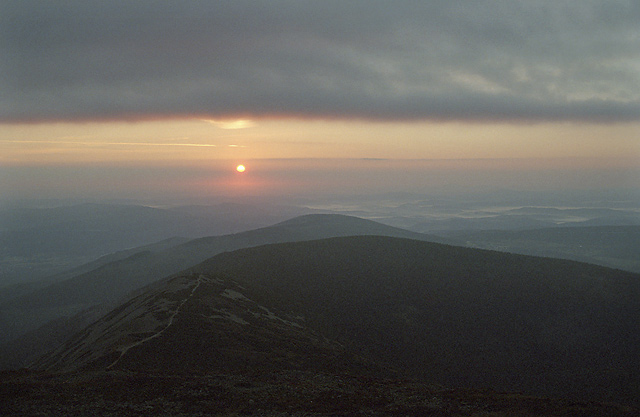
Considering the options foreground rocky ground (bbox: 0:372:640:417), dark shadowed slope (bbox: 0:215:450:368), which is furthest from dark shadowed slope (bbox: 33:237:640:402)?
dark shadowed slope (bbox: 0:215:450:368)

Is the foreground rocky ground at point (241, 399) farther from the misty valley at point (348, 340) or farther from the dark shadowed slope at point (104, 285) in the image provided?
the dark shadowed slope at point (104, 285)

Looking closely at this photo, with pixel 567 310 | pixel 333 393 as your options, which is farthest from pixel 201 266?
pixel 567 310

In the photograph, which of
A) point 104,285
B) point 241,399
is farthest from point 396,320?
point 104,285

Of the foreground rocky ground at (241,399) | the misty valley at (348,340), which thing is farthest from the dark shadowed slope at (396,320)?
the foreground rocky ground at (241,399)

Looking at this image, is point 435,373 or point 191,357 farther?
point 435,373

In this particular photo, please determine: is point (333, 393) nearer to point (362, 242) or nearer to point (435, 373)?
point (435, 373)

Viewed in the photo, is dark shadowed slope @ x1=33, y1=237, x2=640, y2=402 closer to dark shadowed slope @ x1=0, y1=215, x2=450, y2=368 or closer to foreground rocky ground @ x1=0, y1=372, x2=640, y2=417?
foreground rocky ground @ x1=0, y1=372, x2=640, y2=417
